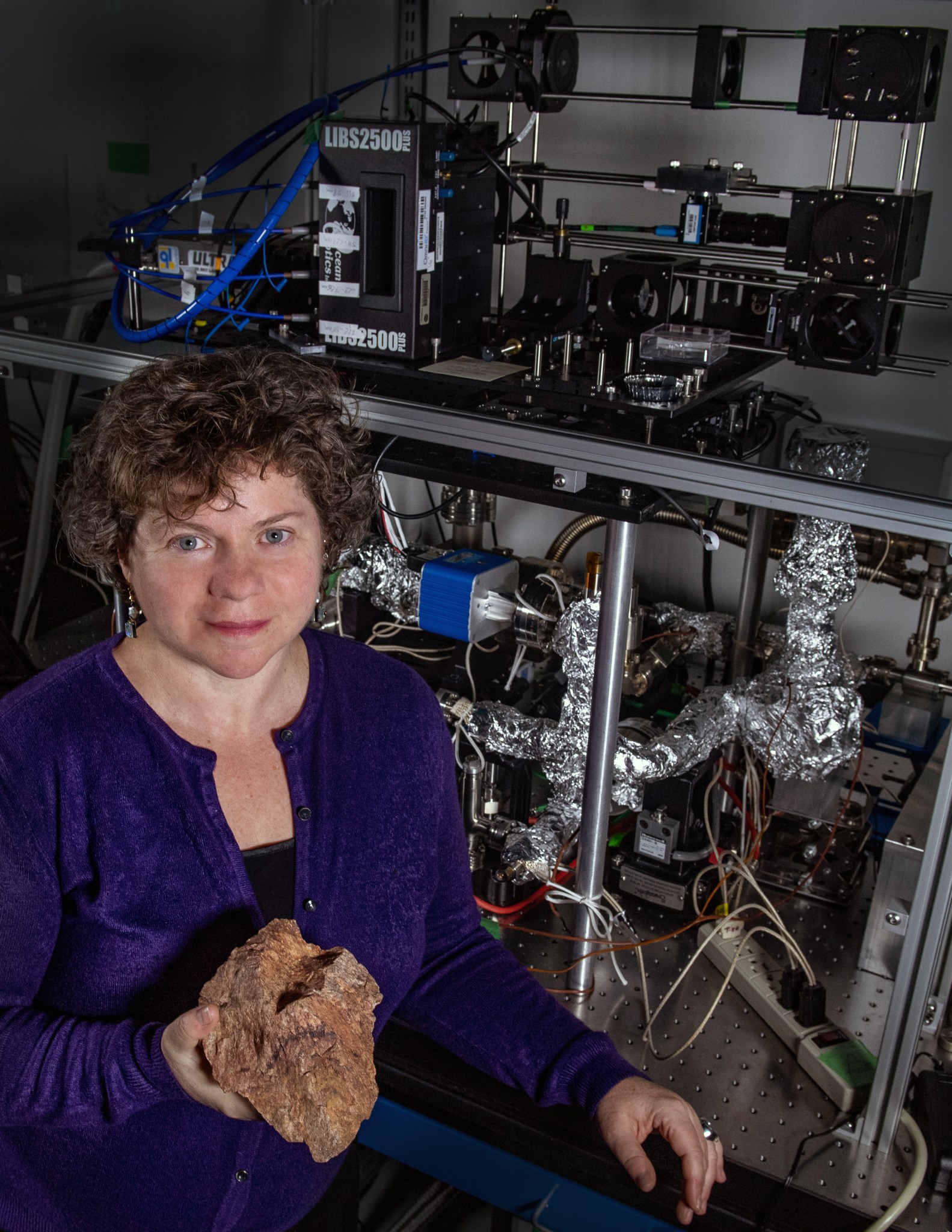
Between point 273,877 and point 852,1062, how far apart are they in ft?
2.46

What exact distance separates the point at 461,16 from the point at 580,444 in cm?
66

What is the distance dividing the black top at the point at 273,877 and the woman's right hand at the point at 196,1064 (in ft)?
0.53

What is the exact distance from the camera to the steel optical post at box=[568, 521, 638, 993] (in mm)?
1325

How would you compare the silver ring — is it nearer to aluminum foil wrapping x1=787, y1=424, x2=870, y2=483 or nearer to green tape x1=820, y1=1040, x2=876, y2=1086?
green tape x1=820, y1=1040, x2=876, y2=1086

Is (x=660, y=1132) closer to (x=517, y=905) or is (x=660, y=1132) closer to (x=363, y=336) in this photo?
(x=517, y=905)

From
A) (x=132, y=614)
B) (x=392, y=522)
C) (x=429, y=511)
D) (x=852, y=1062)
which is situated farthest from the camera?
(x=392, y=522)

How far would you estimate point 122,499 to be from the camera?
1.06 meters

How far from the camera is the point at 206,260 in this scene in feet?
5.47

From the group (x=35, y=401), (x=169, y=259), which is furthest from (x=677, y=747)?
(x=35, y=401)

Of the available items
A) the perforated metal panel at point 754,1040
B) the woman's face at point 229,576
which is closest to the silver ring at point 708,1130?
the perforated metal panel at point 754,1040

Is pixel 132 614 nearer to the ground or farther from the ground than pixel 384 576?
farther from the ground

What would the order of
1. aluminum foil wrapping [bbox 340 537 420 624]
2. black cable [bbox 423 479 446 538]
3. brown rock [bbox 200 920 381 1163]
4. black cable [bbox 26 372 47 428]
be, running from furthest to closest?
1. black cable [bbox 26 372 47 428]
2. black cable [bbox 423 479 446 538]
3. aluminum foil wrapping [bbox 340 537 420 624]
4. brown rock [bbox 200 920 381 1163]

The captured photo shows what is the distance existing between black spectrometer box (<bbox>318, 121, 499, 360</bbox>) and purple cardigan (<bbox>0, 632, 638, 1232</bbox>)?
512mm

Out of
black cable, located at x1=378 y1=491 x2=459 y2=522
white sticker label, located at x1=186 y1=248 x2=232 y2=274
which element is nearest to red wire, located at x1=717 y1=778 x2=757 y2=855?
black cable, located at x1=378 y1=491 x2=459 y2=522
